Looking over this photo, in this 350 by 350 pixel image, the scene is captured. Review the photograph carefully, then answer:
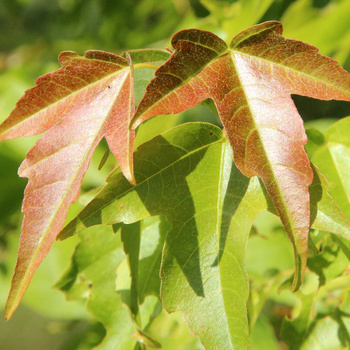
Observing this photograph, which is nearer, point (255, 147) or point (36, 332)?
point (255, 147)

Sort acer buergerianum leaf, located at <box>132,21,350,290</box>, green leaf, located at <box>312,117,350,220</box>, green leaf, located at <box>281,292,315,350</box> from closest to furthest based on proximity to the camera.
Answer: acer buergerianum leaf, located at <box>132,21,350,290</box>, green leaf, located at <box>312,117,350,220</box>, green leaf, located at <box>281,292,315,350</box>

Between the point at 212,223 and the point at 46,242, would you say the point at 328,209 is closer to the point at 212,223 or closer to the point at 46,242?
the point at 212,223

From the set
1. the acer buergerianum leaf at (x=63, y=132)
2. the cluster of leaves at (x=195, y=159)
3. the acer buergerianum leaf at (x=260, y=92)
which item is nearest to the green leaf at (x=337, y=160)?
the cluster of leaves at (x=195, y=159)

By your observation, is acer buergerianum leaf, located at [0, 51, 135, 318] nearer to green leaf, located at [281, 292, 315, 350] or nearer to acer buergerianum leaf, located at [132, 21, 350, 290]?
acer buergerianum leaf, located at [132, 21, 350, 290]

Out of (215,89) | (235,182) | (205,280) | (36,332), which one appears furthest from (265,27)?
(36,332)

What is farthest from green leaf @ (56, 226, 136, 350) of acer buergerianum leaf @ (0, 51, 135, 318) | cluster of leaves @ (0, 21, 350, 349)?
acer buergerianum leaf @ (0, 51, 135, 318)

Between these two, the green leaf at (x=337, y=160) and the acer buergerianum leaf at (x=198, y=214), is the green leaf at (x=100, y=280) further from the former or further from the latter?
the green leaf at (x=337, y=160)
